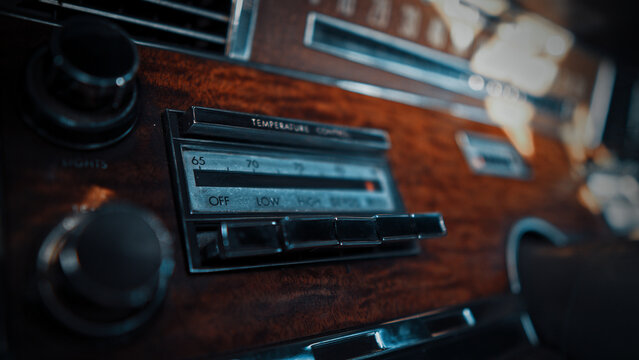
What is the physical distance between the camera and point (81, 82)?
0.32 m

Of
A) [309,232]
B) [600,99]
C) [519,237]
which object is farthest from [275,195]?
[600,99]

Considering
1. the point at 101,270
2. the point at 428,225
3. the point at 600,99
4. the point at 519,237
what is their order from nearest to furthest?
the point at 101,270, the point at 428,225, the point at 519,237, the point at 600,99

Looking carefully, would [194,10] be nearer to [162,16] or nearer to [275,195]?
[162,16]

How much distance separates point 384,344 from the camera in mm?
456

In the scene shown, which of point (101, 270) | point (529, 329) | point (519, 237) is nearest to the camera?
point (101, 270)

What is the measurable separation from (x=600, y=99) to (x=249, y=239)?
124cm

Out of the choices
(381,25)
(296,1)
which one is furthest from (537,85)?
(296,1)

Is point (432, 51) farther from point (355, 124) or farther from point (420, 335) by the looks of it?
point (420, 335)

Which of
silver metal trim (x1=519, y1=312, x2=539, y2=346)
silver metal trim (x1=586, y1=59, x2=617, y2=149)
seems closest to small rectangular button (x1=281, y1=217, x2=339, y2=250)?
silver metal trim (x1=519, y1=312, x2=539, y2=346)

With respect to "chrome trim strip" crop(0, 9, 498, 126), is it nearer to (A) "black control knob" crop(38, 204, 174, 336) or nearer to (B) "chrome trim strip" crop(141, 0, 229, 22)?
(B) "chrome trim strip" crop(141, 0, 229, 22)

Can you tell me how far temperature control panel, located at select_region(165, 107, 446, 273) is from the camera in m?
0.39

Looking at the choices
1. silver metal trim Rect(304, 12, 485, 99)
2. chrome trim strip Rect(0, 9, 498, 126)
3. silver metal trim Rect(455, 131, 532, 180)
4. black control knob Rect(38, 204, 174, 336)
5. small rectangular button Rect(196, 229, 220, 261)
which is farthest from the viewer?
silver metal trim Rect(455, 131, 532, 180)

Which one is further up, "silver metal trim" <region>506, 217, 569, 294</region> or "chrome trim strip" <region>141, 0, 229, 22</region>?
"chrome trim strip" <region>141, 0, 229, 22</region>

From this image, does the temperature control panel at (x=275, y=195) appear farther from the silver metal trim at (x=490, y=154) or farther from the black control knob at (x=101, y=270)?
the silver metal trim at (x=490, y=154)
